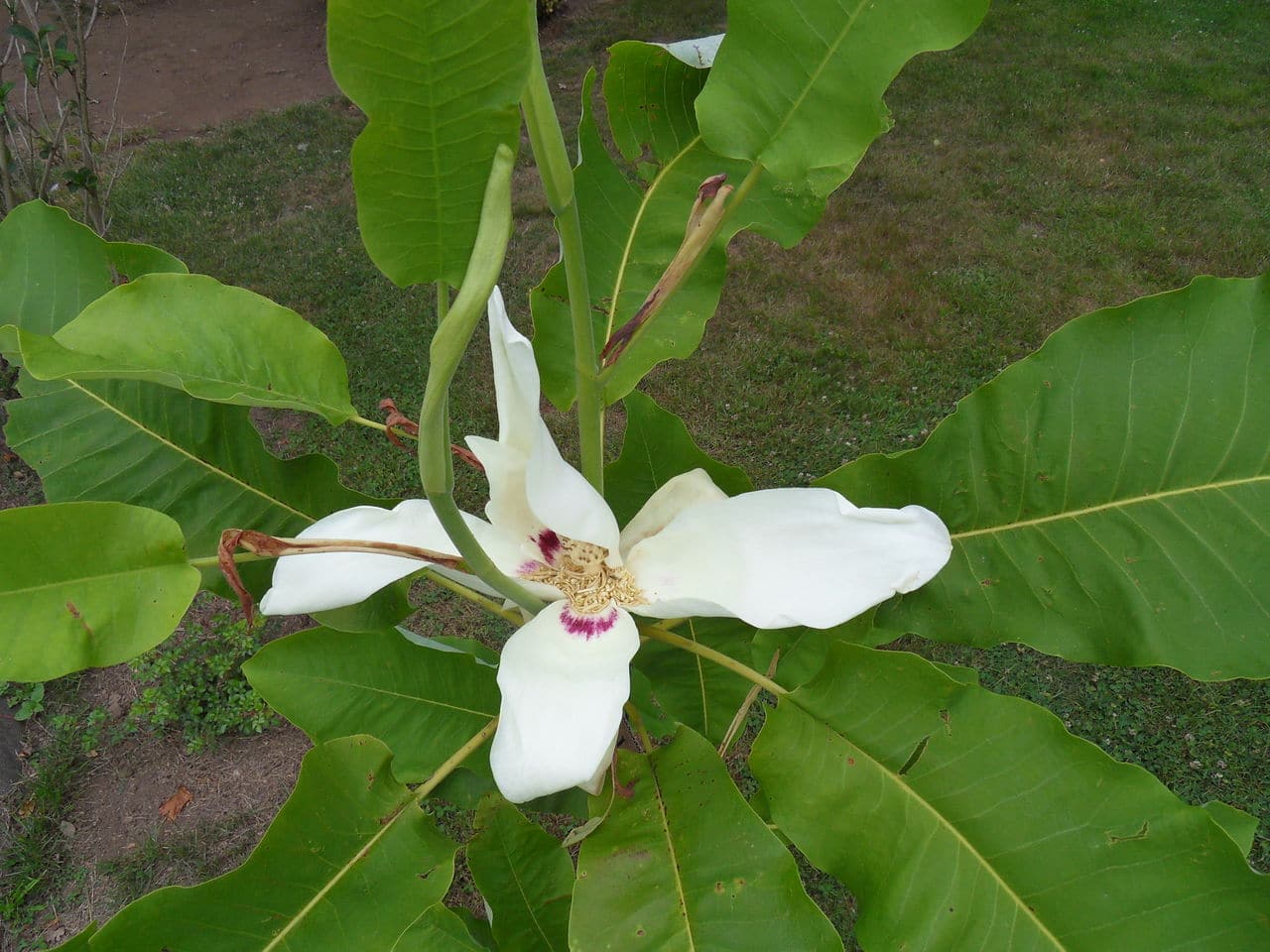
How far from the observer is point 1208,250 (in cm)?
353

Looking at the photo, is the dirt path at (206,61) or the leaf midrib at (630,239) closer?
the leaf midrib at (630,239)

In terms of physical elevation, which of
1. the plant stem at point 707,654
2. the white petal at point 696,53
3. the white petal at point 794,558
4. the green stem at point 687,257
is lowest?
the plant stem at point 707,654

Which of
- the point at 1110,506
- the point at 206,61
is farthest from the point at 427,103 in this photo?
the point at 206,61

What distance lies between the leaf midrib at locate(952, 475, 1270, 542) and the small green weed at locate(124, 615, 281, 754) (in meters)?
2.00

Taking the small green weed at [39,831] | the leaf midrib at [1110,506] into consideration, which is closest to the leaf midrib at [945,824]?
the leaf midrib at [1110,506]

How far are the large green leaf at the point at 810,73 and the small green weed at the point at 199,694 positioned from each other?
2.06 m

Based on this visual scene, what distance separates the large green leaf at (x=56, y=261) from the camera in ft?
2.81

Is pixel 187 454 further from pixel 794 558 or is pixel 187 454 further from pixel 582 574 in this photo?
pixel 794 558

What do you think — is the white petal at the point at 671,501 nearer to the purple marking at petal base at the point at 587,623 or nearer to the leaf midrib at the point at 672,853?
the purple marking at petal base at the point at 587,623

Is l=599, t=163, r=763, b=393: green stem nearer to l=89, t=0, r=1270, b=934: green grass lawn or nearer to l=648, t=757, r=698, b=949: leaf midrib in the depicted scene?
l=648, t=757, r=698, b=949: leaf midrib

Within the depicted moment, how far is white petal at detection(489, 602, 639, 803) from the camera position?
1.82 feet

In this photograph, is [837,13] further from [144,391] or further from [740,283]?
[740,283]

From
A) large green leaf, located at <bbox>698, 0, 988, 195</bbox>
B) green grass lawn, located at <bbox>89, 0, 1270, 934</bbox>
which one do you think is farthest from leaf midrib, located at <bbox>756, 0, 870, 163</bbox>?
green grass lawn, located at <bbox>89, 0, 1270, 934</bbox>

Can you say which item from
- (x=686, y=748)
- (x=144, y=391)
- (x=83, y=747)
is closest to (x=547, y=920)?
(x=686, y=748)
